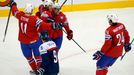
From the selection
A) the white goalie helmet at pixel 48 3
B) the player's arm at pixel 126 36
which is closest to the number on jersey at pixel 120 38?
the player's arm at pixel 126 36

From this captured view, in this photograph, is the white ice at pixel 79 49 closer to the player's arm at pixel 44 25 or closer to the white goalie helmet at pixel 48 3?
the player's arm at pixel 44 25

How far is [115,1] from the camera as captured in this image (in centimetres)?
877

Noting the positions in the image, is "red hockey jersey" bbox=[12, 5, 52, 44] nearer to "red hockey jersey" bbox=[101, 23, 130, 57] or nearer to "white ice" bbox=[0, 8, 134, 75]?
"white ice" bbox=[0, 8, 134, 75]

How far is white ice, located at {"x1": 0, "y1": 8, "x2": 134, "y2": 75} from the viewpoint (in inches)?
197

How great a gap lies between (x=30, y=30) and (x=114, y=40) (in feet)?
3.48

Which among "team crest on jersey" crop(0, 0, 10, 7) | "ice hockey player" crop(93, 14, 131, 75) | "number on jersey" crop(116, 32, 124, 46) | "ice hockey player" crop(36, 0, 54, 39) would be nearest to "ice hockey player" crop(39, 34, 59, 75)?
"ice hockey player" crop(93, 14, 131, 75)

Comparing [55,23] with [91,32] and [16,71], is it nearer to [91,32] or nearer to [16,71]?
→ [16,71]

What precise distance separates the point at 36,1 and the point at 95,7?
1522 mm

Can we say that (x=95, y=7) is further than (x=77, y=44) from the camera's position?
Yes

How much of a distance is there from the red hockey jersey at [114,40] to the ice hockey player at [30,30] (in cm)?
71

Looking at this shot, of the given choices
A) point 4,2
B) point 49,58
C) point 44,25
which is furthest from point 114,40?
point 4,2

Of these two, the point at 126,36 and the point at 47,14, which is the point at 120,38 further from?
the point at 47,14

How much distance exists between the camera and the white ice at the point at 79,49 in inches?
197

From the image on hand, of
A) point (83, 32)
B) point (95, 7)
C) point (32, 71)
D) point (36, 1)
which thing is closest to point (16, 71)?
point (32, 71)
